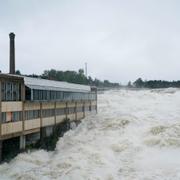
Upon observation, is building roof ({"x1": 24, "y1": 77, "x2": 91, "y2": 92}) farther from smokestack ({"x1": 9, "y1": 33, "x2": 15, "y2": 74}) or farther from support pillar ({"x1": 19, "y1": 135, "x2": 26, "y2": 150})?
smokestack ({"x1": 9, "y1": 33, "x2": 15, "y2": 74})

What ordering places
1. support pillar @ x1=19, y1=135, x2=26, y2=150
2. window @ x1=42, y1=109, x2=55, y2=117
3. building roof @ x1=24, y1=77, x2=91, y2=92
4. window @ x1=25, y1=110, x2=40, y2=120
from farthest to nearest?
1. window @ x1=42, y1=109, x2=55, y2=117
2. building roof @ x1=24, y1=77, x2=91, y2=92
3. window @ x1=25, y1=110, x2=40, y2=120
4. support pillar @ x1=19, y1=135, x2=26, y2=150

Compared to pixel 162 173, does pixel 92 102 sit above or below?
above

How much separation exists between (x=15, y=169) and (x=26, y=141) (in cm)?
591

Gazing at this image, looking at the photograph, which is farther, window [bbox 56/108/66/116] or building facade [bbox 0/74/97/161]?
window [bbox 56/108/66/116]

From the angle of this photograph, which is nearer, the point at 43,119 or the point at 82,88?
the point at 43,119

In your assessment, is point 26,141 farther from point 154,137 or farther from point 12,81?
point 154,137

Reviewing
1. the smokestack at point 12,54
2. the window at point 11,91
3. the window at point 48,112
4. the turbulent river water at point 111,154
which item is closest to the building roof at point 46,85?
the window at point 11,91

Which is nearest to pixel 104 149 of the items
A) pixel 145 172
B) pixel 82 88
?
pixel 145 172

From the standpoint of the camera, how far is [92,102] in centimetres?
4581

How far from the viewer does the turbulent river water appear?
75.9 feet

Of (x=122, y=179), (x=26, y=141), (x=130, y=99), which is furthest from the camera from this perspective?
(x=130, y=99)

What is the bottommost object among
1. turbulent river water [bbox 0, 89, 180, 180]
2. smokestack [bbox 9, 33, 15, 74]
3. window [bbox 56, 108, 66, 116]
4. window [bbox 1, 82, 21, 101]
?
turbulent river water [bbox 0, 89, 180, 180]

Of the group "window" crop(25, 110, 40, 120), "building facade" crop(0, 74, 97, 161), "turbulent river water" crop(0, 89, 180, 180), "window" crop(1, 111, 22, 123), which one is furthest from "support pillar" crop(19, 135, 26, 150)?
"window" crop(1, 111, 22, 123)

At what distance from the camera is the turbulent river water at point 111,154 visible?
75.9 ft
